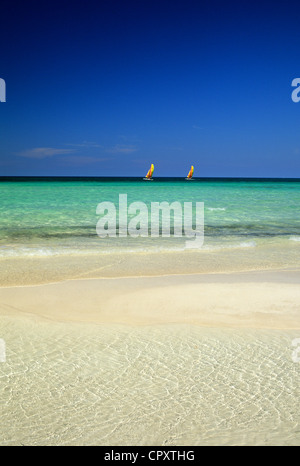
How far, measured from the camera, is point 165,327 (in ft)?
13.1

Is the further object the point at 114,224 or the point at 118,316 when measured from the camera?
the point at 114,224

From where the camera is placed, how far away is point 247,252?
9148mm

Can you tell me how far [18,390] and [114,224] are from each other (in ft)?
38.8

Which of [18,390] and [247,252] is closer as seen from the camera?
[18,390]

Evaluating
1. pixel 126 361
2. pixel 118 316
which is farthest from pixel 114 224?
pixel 126 361

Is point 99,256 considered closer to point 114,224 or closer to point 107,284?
point 107,284

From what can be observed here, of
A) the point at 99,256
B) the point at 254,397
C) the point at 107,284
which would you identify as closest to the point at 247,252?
the point at 99,256

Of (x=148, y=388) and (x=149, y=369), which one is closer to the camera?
(x=148, y=388)

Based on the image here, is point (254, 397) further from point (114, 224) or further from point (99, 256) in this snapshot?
point (114, 224)

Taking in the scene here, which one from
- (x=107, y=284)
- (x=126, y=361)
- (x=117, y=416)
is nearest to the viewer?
(x=117, y=416)
